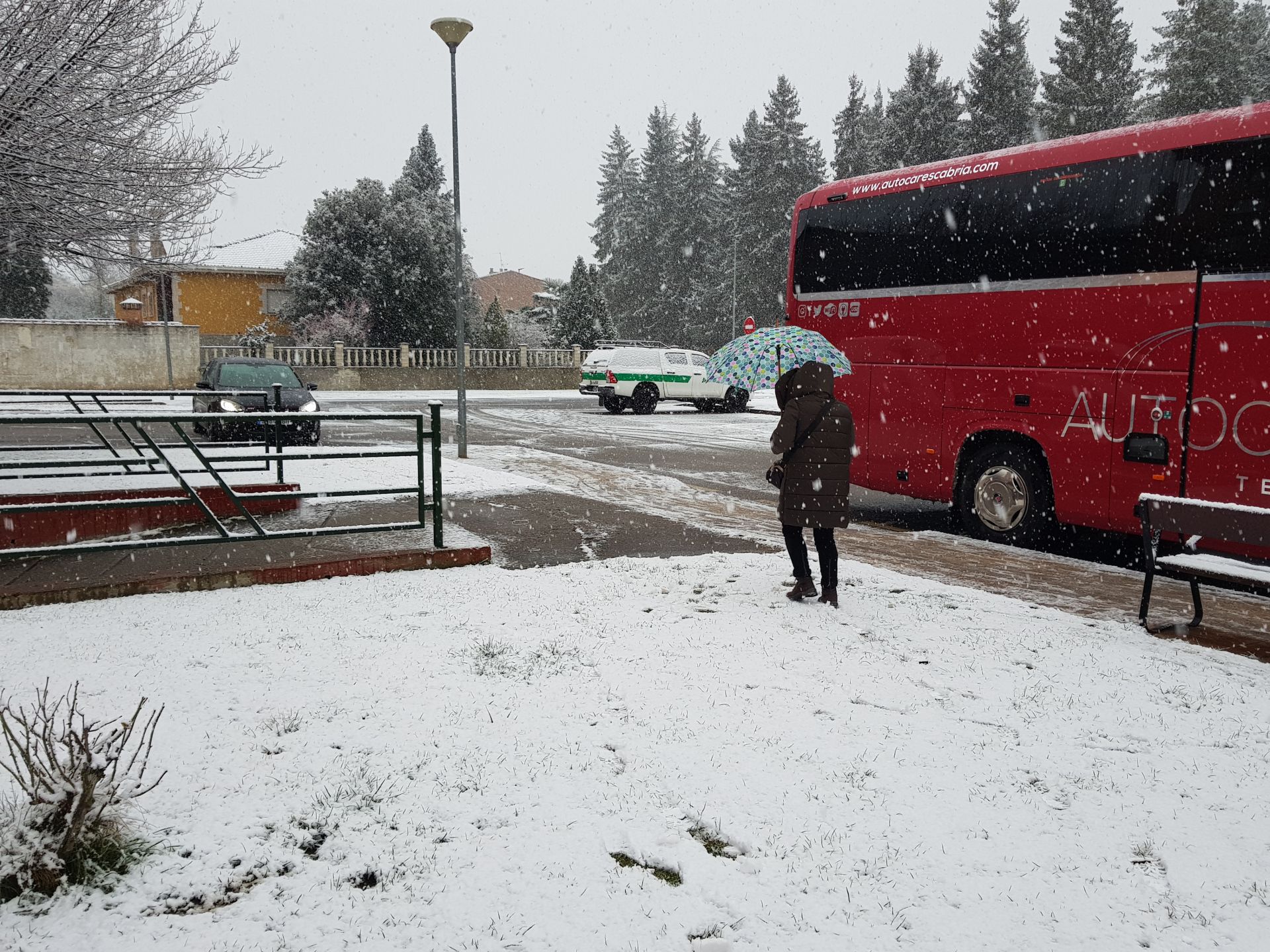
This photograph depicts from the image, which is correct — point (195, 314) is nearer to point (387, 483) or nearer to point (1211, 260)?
point (387, 483)

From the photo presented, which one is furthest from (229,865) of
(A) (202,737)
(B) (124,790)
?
(A) (202,737)

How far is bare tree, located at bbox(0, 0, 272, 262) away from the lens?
24.8 ft

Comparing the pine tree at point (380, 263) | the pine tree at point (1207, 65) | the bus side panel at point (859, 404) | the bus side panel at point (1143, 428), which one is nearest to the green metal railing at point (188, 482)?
the bus side panel at point (859, 404)

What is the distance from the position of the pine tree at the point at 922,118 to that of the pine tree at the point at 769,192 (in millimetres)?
10479

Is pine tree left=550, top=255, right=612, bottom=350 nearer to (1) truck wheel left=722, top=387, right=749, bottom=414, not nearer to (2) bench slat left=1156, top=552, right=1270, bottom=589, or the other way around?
(1) truck wheel left=722, top=387, right=749, bottom=414

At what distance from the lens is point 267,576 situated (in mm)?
6223

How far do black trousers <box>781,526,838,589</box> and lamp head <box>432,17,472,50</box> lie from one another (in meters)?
11.2

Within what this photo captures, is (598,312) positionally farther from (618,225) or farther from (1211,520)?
(1211,520)

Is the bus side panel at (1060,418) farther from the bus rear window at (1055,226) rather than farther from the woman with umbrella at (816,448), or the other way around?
the woman with umbrella at (816,448)

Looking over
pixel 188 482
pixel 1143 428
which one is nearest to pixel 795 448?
pixel 1143 428

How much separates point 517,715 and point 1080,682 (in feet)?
10.2

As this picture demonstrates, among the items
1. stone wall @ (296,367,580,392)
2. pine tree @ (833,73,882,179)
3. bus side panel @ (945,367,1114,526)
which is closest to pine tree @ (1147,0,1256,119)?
pine tree @ (833,73,882,179)

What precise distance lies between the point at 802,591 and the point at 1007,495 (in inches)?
138

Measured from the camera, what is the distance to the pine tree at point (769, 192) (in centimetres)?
6272
